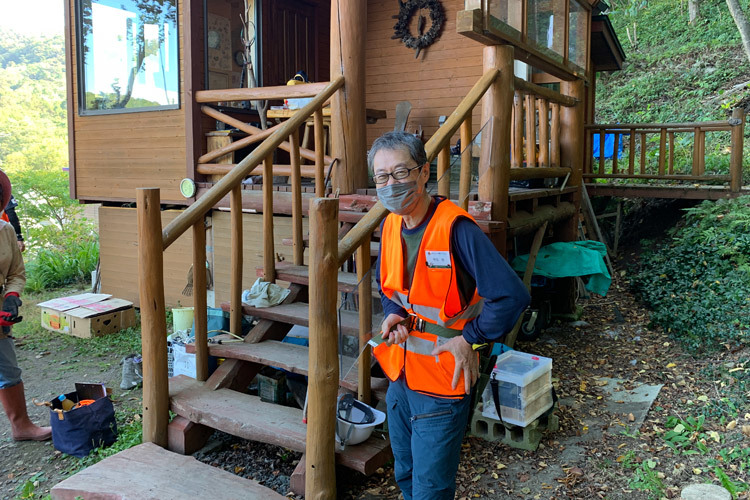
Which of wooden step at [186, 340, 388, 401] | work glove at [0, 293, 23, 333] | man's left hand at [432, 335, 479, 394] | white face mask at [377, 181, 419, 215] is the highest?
white face mask at [377, 181, 419, 215]

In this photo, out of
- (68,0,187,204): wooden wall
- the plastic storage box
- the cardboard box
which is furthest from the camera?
(68,0,187,204): wooden wall

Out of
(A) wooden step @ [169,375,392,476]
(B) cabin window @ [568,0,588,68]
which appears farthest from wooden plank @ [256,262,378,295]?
(B) cabin window @ [568,0,588,68]

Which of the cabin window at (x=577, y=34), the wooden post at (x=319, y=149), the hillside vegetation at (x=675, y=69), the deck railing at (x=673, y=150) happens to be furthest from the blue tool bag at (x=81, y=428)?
the hillside vegetation at (x=675, y=69)

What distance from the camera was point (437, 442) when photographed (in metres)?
2.24

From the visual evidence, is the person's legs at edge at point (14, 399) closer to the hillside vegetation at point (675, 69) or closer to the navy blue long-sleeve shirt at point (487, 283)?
the navy blue long-sleeve shirt at point (487, 283)

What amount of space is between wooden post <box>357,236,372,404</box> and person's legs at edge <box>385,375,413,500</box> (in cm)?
77

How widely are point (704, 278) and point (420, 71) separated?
484cm

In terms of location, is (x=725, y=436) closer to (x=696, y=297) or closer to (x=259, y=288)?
(x=696, y=297)

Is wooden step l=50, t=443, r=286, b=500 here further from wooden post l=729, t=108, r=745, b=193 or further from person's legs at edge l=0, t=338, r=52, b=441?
wooden post l=729, t=108, r=745, b=193

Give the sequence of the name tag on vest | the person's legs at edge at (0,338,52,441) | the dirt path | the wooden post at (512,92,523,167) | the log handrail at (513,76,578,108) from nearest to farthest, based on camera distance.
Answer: the name tag on vest < the dirt path < the person's legs at edge at (0,338,52,441) < the log handrail at (513,76,578,108) < the wooden post at (512,92,523,167)

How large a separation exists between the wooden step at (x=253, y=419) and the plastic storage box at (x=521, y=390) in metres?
0.95

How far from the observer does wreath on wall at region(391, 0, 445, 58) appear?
8484mm

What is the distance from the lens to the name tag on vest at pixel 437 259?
7.04 ft

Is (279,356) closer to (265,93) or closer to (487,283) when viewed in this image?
(487,283)
